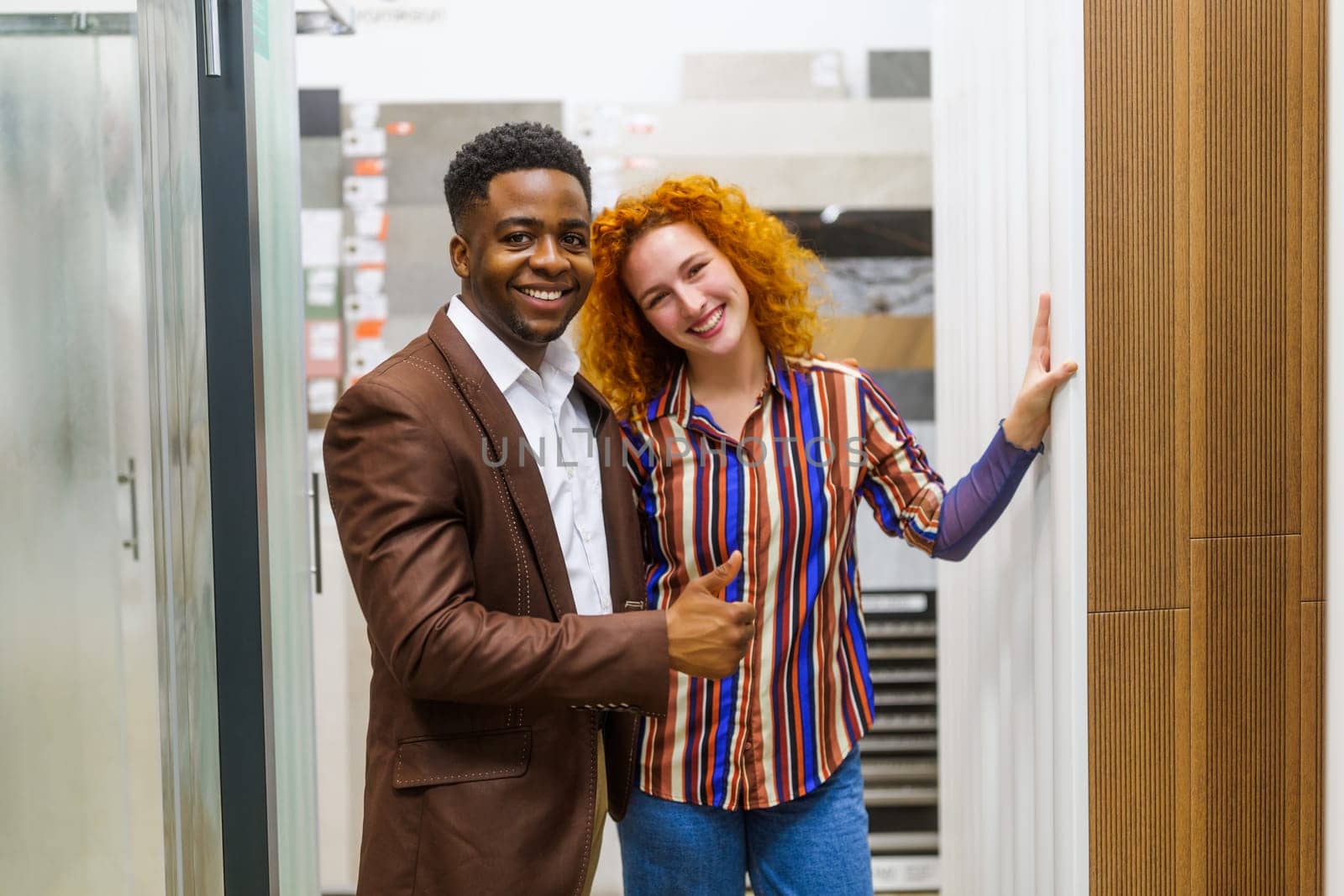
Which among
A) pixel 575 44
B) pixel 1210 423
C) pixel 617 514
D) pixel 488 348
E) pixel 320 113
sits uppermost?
pixel 575 44

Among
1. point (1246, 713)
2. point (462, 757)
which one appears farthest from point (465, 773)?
point (1246, 713)

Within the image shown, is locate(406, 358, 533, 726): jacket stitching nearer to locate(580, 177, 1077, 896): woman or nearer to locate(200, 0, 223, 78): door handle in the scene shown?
locate(580, 177, 1077, 896): woman

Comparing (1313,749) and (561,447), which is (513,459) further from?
(1313,749)

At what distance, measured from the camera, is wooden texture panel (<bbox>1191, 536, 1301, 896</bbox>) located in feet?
4.40

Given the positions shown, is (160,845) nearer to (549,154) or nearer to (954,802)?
(549,154)

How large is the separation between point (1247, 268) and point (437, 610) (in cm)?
106

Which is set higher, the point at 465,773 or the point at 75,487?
the point at 75,487

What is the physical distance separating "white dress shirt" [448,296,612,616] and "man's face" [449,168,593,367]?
0.12 feet

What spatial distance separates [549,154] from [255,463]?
664 mm

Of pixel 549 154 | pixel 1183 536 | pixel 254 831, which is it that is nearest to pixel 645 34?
pixel 549 154

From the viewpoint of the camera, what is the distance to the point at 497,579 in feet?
4.15

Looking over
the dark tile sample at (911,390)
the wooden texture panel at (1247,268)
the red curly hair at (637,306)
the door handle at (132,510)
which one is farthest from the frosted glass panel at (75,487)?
the dark tile sample at (911,390)

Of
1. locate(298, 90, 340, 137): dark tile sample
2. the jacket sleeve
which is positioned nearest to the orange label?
locate(298, 90, 340, 137): dark tile sample

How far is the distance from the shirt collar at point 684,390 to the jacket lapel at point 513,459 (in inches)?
13.5
